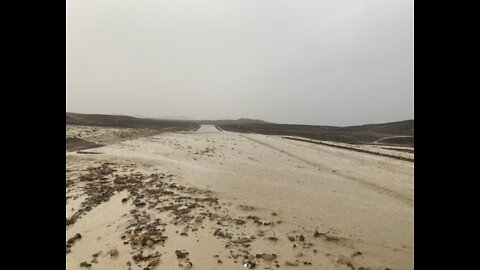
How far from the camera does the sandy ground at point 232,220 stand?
5.00 metres

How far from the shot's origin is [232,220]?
22.1 feet

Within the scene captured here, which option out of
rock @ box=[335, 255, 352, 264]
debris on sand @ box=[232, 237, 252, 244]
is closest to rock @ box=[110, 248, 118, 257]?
debris on sand @ box=[232, 237, 252, 244]

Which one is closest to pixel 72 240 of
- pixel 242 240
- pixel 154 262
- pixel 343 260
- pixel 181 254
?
pixel 154 262

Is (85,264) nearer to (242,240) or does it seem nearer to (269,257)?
(242,240)

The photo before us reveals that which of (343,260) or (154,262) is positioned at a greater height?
(154,262)

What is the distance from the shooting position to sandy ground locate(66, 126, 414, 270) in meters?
5.00

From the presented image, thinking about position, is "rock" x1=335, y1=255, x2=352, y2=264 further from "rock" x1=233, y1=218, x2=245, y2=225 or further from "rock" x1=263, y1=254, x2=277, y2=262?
"rock" x1=233, y1=218, x2=245, y2=225
